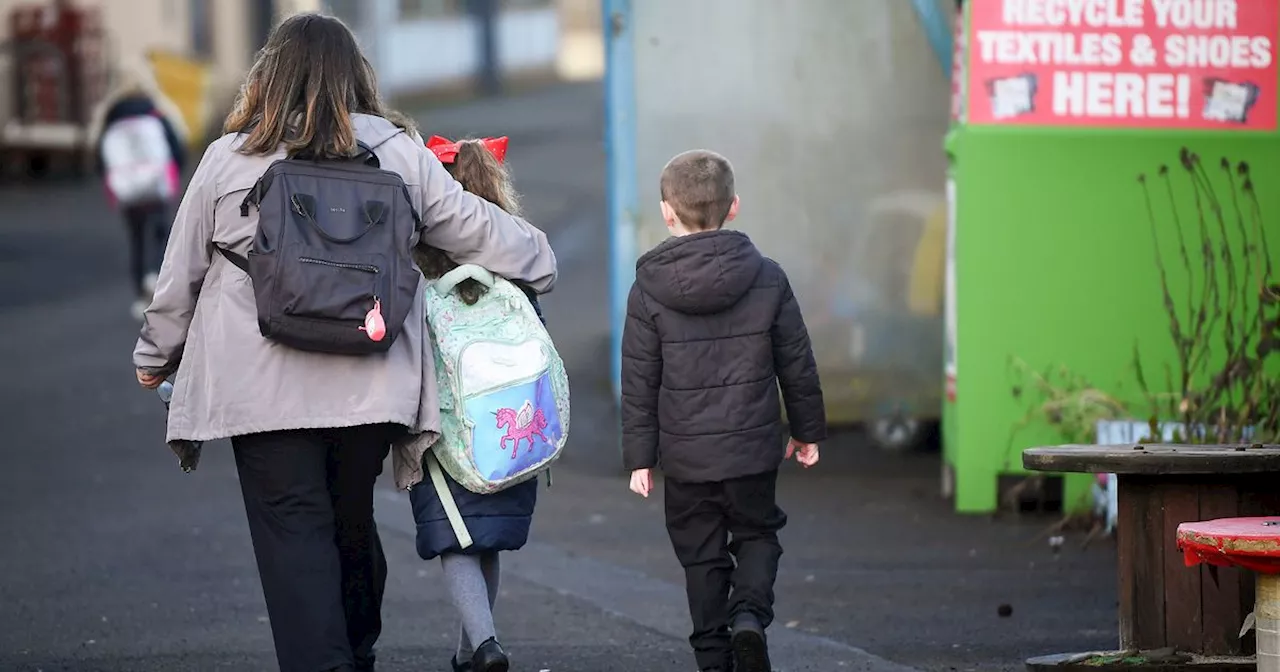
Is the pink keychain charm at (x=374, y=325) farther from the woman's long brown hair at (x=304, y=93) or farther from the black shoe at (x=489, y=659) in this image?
the black shoe at (x=489, y=659)

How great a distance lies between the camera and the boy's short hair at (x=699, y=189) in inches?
198

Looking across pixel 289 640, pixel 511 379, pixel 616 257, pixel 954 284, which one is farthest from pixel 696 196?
pixel 616 257

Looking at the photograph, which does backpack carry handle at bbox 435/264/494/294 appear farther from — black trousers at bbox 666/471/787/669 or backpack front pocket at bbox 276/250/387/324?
black trousers at bbox 666/471/787/669

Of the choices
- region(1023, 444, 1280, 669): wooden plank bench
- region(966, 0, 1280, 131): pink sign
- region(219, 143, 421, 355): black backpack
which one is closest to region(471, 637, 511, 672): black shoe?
region(219, 143, 421, 355): black backpack

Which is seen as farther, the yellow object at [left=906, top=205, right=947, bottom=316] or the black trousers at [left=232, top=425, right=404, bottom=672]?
the yellow object at [left=906, top=205, right=947, bottom=316]

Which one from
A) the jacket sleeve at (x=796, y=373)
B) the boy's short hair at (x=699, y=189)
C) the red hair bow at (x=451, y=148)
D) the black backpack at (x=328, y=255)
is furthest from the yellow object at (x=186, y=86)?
the black backpack at (x=328, y=255)

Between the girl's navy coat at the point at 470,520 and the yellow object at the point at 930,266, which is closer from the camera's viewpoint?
the girl's navy coat at the point at 470,520

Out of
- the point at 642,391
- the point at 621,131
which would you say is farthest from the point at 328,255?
the point at 621,131

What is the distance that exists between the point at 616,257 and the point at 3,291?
25.5 ft

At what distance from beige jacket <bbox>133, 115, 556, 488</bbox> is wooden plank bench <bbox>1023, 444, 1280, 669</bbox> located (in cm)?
164

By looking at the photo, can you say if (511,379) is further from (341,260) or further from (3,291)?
(3,291)

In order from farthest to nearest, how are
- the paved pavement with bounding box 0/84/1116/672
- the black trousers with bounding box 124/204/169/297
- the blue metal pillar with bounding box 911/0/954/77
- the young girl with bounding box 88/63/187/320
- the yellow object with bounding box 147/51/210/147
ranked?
the yellow object with bounding box 147/51/210/147 → the black trousers with bounding box 124/204/169/297 → the young girl with bounding box 88/63/187/320 → the blue metal pillar with bounding box 911/0/954/77 → the paved pavement with bounding box 0/84/1116/672

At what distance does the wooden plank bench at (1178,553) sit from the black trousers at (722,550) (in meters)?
0.71

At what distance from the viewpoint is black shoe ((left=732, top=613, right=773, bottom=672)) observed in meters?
4.89
